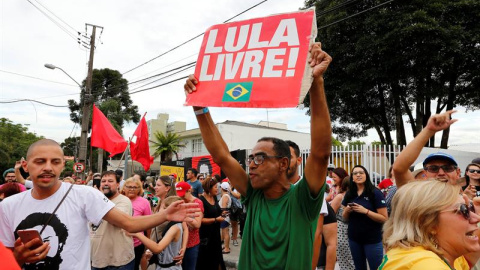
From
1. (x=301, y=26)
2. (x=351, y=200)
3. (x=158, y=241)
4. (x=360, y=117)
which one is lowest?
(x=158, y=241)

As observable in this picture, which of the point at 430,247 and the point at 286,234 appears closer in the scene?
the point at 430,247

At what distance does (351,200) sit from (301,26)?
378 cm

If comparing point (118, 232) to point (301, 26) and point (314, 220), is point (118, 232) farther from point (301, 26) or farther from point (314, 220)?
point (301, 26)

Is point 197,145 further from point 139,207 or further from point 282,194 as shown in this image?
point 282,194

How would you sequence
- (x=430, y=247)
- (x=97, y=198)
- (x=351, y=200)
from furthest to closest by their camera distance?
(x=351, y=200) → (x=97, y=198) → (x=430, y=247)

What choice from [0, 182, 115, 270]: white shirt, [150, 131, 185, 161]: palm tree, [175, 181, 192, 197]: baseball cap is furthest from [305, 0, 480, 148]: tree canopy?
[150, 131, 185, 161]: palm tree

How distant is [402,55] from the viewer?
53.1ft

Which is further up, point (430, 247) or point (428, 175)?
point (428, 175)

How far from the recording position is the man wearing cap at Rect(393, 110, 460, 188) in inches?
105

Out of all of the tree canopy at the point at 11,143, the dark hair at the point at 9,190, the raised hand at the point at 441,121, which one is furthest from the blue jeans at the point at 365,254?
the tree canopy at the point at 11,143

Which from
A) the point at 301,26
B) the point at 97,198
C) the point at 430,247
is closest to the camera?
the point at 430,247

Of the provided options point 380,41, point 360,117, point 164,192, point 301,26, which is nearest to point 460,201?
point 301,26

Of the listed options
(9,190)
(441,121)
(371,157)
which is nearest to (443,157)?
(441,121)

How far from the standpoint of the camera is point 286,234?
2326 mm
